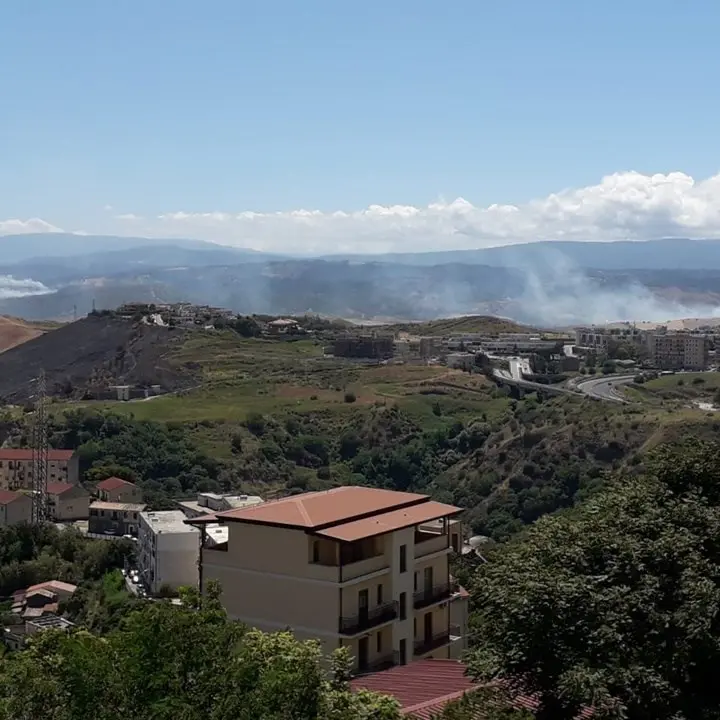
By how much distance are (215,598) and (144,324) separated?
101718 millimetres

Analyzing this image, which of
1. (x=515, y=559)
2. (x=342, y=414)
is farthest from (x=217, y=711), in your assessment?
(x=342, y=414)

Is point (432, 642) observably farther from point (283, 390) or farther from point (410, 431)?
point (283, 390)

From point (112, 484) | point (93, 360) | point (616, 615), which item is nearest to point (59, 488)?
point (112, 484)

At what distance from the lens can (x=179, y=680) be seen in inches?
357

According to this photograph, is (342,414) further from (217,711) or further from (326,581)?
(217,711)

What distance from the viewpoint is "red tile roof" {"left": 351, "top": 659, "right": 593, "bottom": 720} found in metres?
10.9

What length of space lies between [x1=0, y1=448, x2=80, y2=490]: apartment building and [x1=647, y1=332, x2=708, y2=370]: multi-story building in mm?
58123

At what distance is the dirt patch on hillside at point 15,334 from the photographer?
132000 millimetres

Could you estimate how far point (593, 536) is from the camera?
11.4m

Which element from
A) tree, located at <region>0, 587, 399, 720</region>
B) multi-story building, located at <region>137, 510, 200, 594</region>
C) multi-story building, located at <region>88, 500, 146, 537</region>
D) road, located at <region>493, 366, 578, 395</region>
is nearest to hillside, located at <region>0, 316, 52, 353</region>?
road, located at <region>493, 366, 578, 395</region>

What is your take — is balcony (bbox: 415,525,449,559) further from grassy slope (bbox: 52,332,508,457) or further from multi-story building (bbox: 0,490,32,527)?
grassy slope (bbox: 52,332,508,457)

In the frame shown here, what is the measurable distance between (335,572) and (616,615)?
4895 mm

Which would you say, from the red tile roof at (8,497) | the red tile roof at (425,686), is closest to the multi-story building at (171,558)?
the red tile roof at (8,497)

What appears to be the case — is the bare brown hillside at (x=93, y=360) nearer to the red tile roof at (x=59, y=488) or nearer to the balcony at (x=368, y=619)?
the red tile roof at (x=59, y=488)
